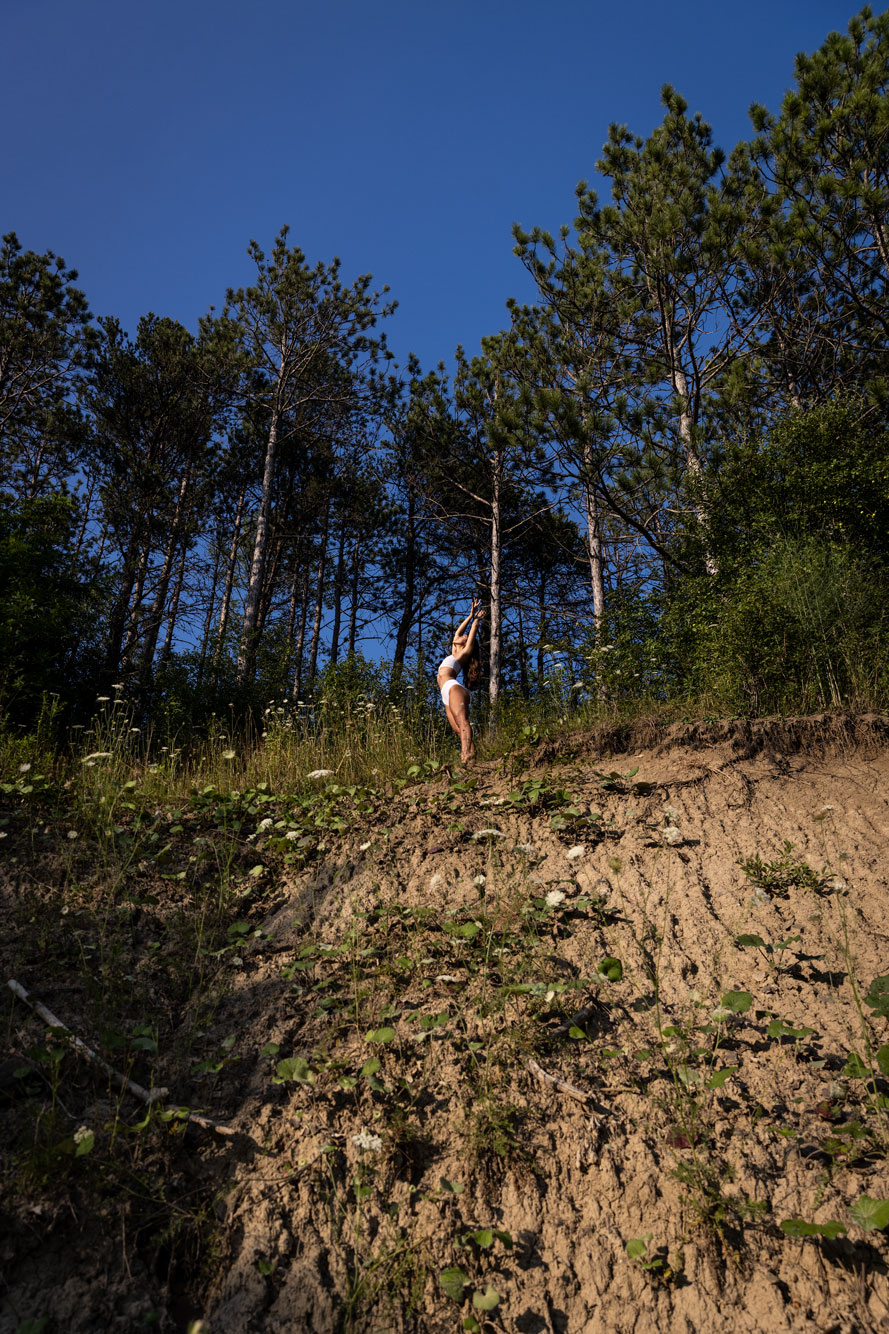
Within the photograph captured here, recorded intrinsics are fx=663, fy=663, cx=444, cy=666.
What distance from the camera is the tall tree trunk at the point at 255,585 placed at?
1391 centimetres

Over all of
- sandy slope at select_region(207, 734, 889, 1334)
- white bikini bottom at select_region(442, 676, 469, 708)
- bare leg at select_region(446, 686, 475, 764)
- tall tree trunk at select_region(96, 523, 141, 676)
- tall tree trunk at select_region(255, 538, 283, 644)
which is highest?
tall tree trunk at select_region(255, 538, 283, 644)

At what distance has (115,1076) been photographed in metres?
2.82

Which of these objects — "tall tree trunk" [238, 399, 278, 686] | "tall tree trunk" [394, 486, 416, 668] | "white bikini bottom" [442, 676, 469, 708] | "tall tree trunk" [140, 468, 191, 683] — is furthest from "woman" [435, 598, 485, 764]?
"tall tree trunk" [394, 486, 416, 668]

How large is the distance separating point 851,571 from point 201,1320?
749 centimetres

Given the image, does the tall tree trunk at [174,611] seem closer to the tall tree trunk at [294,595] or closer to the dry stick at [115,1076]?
the tall tree trunk at [294,595]

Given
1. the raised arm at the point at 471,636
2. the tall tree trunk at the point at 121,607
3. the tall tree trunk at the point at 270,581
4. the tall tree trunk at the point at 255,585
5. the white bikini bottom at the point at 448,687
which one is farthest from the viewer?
the tall tree trunk at the point at 270,581

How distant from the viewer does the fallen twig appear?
2.75 meters

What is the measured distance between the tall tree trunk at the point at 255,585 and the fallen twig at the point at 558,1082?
11.5 meters

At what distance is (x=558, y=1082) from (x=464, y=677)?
4187mm

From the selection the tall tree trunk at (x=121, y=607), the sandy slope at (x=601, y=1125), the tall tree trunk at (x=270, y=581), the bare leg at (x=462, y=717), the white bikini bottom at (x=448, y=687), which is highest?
the tall tree trunk at (x=270, y=581)

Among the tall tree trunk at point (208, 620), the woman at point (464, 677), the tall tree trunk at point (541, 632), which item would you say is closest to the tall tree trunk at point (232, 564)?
the tall tree trunk at point (208, 620)

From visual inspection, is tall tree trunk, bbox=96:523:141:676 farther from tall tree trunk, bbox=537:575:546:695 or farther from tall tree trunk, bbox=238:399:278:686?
tall tree trunk, bbox=537:575:546:695

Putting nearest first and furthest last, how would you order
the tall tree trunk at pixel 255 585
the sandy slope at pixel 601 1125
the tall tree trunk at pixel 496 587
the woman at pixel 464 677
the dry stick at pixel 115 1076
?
1. the sandy slope at pixel 601 1125
2. the dry stick at pixel 115 1076
3. the woman at pixel 464 677
4. the tall tree trunk at pixel 255 585
5. the tall tree trunk at pixel 496 587

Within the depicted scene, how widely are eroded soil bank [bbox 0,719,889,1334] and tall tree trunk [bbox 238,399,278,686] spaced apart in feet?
32.8
